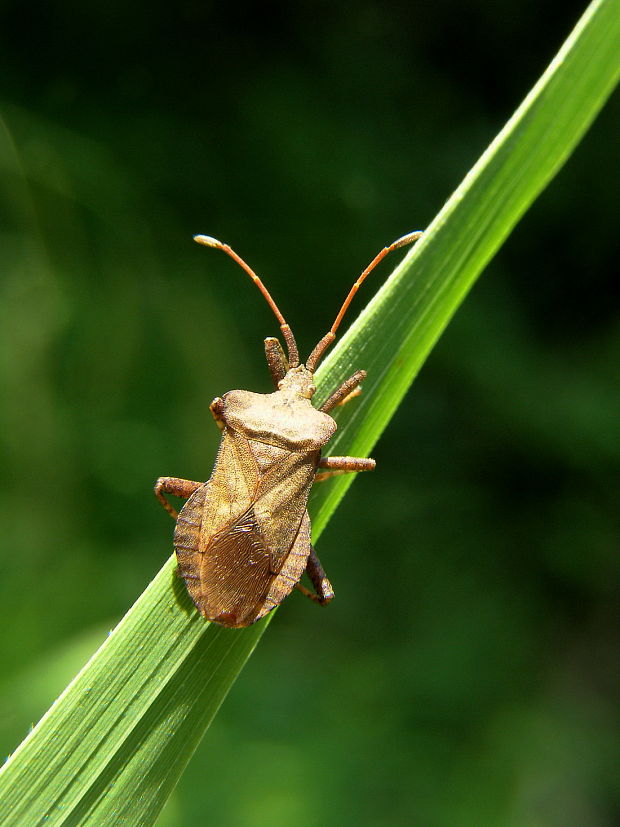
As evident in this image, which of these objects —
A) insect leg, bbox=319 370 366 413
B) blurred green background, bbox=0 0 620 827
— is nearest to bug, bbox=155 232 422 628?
insect leg, bbox=319 370 366 413

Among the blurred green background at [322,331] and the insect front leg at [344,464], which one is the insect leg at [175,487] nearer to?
the insect front leg at [344,464]

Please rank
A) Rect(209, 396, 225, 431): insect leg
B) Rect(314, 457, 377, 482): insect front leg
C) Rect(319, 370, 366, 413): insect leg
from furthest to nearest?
1. Rect(209, 396, 225, 431): insect leg
2. Rect(314, 457, 377, 482): insect front leg
3. Rect(319, 370, 366, 413): insect leg

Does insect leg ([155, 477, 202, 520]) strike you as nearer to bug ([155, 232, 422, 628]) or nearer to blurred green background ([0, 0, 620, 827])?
bug ([155, 232, 422, 628])

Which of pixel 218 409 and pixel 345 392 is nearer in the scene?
pixel 345 392

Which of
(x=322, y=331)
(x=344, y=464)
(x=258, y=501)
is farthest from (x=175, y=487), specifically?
(x=322, y=331)

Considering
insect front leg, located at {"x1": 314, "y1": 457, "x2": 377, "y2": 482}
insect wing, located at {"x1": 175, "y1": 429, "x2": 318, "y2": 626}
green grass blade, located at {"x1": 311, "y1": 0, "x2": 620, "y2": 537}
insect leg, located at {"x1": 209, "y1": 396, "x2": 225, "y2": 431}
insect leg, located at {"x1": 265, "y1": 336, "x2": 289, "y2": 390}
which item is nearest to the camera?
green grass blade, located at {"x1": 311, "y1": 0, "x2": 620, "y2": 537}

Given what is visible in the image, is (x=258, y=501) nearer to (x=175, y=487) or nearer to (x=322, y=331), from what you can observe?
(x=175, y=487)

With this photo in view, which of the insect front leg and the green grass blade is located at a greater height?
the green grass blade

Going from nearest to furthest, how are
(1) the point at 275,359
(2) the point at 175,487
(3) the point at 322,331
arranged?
1. (2) the point at 175,487
2. (1) the point at 275,359
3. (3) the point at 322,331
